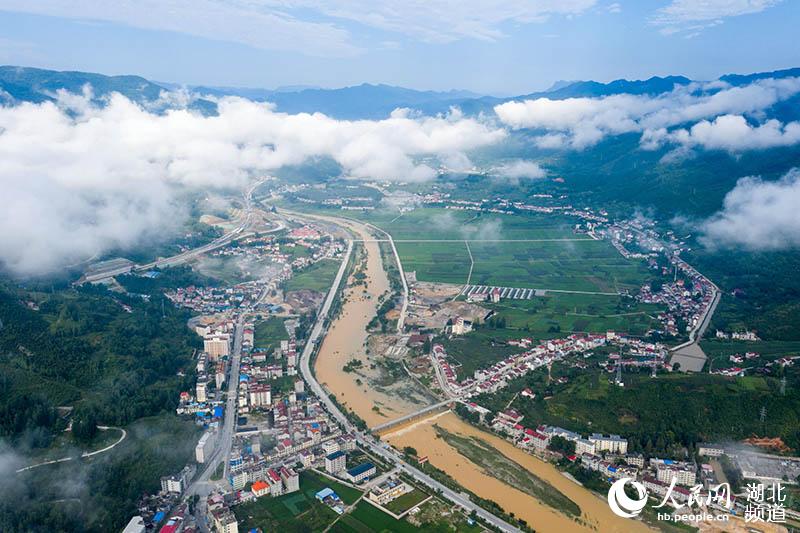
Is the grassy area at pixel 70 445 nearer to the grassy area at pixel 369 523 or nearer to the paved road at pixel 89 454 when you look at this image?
the paved road at pixel 89 454

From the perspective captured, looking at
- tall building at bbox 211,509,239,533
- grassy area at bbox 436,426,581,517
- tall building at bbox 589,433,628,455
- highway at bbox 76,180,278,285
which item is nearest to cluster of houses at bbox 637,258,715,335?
tall building at bbox 589,433,628,455

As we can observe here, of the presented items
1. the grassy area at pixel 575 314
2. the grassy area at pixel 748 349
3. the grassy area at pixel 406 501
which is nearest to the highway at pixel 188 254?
the grassy area at pixel 575 314

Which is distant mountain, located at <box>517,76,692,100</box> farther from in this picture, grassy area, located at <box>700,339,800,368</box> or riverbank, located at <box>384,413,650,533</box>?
riverbank, located at <box>384,413,650,533</box>

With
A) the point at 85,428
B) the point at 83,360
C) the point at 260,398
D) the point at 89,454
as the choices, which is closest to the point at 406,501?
the point at 260,398

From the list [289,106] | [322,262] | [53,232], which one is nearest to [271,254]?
[322,262]

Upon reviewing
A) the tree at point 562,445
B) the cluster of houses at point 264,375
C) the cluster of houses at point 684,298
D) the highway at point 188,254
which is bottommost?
the highway at point 188,254

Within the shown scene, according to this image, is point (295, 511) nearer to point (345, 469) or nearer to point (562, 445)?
point (345, 469)
